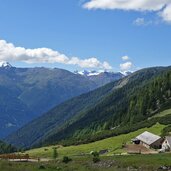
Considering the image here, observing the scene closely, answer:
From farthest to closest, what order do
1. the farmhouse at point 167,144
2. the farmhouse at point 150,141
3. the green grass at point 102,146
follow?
the green grass at point 102,146 → the farmhouse at point 150,141 → the farmhouse at point 167,144

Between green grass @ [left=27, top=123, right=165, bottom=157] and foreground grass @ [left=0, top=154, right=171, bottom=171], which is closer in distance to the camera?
foreground grass @ [left=0, top=154, right=171, bottom=171]

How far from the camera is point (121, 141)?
157m

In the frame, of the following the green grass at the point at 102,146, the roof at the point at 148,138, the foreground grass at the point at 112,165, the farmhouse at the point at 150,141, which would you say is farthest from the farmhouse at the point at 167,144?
the foreground grass at the point at 112,165

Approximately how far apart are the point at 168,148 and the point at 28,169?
63.4 metres

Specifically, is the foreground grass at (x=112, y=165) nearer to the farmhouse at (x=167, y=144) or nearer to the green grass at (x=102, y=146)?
the farmhouse at (x=167, y=144)

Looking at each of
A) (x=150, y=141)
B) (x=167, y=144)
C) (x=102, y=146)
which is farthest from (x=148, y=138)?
(x=167, y=144)

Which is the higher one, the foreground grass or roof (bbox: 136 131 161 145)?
roof (bbox: 136 131 161 145)

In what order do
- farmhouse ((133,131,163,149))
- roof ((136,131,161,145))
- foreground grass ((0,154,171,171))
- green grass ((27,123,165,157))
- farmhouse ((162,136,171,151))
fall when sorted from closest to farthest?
foreground grass ((0,154,171,171)) < farmhouse ((162,136,171,151)) < farmhouse ((133,131,163,149)) < roof ((136,131,161,145)) < green grass ((27,123,165,157))

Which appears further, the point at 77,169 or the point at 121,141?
the point at 121,141

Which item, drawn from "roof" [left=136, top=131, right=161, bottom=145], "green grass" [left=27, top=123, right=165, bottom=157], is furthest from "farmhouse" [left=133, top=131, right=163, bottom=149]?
"green grass" [left=27, top=123, right=165, bottom=157]

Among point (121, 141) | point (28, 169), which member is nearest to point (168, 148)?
point (121, 141)

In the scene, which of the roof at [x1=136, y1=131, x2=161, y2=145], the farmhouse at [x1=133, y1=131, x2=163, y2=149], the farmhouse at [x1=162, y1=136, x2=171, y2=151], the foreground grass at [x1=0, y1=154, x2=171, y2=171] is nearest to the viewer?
the foreground grass at [x1=0, y1=154, x2=171, y2=171]

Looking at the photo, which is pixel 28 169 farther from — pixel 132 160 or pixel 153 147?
pixel 153 147

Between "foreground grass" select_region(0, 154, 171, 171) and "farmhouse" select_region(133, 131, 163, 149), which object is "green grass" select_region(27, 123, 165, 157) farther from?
"foreground grass" select_region(0, 154, 171, 171)
